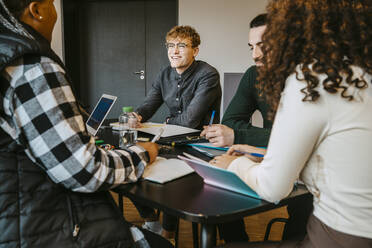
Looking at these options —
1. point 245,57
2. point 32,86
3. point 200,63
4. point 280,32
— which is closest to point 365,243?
point 280,32

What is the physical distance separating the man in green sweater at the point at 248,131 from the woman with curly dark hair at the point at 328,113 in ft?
1.15

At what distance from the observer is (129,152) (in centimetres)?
104

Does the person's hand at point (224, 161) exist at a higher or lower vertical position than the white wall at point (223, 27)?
lower

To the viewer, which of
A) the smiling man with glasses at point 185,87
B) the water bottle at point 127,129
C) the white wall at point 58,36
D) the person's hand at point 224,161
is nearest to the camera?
the person's hand at point 224,161

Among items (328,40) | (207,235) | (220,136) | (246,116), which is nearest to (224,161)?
(207,235)

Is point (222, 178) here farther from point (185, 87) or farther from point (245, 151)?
point (185, 87)

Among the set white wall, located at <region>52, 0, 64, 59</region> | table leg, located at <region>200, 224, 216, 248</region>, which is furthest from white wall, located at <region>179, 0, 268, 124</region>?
table leg, located at <region>200, 224, 216, 248</region>

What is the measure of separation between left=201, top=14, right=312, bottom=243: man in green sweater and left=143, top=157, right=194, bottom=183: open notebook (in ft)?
0.90

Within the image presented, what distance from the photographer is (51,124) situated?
0.82 meters

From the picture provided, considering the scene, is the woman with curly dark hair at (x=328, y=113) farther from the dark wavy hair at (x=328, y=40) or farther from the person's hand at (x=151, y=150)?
the person's hand at (x=151, y=150)

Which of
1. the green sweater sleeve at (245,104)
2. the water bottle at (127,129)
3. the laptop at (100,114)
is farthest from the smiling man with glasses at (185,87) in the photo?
the laptop at (100,114)

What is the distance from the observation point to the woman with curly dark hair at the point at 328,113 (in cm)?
72

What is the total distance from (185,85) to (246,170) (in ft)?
5.22

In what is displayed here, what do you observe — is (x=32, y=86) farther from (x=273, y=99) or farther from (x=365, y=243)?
(x=365, y=243)
